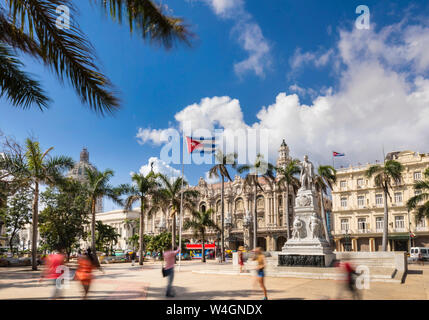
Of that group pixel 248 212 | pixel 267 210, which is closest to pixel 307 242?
pixel 267 210

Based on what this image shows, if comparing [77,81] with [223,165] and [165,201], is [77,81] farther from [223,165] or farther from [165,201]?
[223,165]

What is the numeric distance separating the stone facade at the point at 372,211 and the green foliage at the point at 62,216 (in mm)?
35098

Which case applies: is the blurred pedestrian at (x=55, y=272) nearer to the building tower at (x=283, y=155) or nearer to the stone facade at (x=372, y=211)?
the stone facade at (x=372, y=211)

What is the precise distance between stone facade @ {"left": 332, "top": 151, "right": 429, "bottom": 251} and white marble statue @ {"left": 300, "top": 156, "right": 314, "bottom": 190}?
3096 centimetres

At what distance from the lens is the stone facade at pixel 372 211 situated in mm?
47469

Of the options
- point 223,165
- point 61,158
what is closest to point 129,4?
point 61,158

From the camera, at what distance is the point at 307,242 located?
62.8 feet

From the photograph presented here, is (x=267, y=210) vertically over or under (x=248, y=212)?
over

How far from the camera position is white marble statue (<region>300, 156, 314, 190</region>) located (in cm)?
2106

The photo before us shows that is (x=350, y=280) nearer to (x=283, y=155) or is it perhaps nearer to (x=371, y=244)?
(x=371, y=244)

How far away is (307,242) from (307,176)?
4137 mm

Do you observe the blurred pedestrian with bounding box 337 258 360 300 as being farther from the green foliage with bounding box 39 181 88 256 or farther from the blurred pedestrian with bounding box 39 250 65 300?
the green foliage with bounding box 39 181 88 256

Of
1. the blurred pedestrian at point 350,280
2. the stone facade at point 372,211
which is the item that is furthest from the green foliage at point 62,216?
the stone facade at point 372,211
